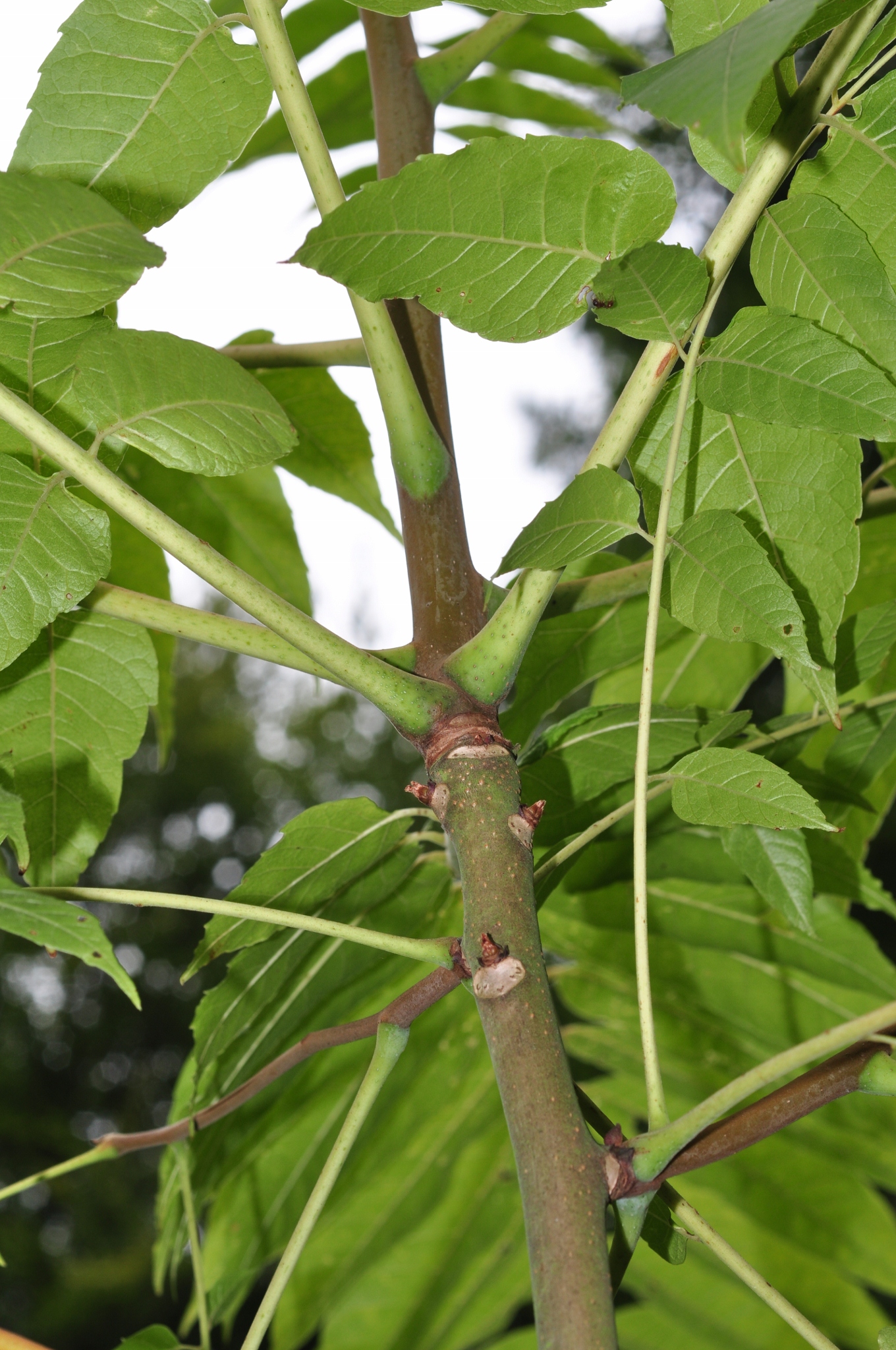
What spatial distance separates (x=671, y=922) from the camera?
413 millimetres

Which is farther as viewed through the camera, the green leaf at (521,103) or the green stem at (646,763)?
the green leaf at (521,103)

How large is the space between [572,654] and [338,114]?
14.0 inches

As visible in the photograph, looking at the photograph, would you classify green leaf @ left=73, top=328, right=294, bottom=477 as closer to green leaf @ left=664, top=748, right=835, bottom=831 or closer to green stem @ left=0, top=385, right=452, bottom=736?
green stem @ left=0, top=385, right=452, bottom=736

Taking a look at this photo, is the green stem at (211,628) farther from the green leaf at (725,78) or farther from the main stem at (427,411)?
the green leaf at (725,78)

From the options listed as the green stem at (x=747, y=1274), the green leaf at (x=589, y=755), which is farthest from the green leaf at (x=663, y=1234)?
the green leaf at (x=589, y=755)

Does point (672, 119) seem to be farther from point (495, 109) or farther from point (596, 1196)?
point (495, 109)

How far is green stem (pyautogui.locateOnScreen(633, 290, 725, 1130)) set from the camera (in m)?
0.23

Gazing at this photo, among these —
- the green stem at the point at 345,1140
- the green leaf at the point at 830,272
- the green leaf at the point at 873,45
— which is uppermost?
the green leaf at the point at 873,45

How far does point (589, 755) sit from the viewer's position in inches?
12.9

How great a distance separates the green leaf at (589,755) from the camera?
0.32 metres

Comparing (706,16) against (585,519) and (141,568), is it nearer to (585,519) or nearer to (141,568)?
(585,519)

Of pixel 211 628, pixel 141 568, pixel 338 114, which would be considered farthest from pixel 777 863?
pixel 338 114

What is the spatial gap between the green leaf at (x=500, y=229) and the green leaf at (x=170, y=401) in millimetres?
51

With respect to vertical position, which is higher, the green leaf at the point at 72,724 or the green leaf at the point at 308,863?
the green leaf at the point at 72,724
